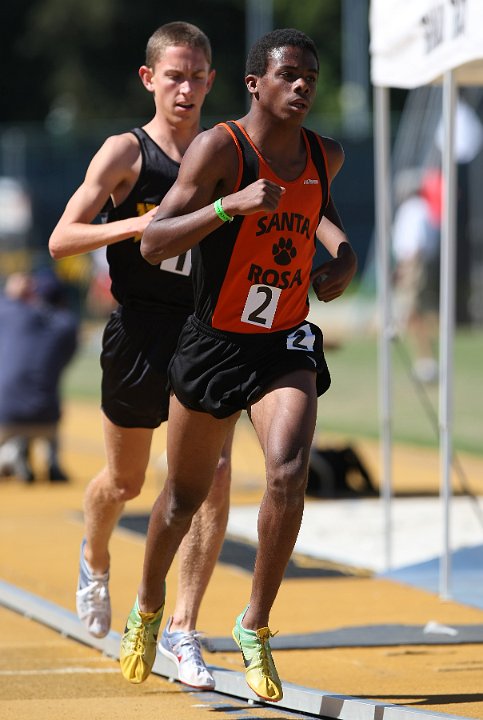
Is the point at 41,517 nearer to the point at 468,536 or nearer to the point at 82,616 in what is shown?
the point at 468,536

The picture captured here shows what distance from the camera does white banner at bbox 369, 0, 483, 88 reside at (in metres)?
7.62

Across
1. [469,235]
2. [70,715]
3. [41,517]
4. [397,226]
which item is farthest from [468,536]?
[469,235]

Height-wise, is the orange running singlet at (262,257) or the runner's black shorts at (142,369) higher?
the orange running singlet at (262,257)

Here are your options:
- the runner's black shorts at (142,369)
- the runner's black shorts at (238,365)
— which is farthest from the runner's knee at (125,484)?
the runner's black shorts at (238,365)

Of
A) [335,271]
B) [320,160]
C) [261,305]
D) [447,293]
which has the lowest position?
[447,293]

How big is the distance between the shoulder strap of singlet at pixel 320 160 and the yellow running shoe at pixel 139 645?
1.61 metres

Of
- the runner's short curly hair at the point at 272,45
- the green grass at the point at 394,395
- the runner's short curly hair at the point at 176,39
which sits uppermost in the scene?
the runner's short curly hair at the point at 176,39

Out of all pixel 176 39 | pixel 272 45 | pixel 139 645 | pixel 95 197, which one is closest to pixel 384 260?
pixel 176 39

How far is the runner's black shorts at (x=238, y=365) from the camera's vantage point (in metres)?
5.51

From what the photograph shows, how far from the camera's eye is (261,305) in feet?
18.0

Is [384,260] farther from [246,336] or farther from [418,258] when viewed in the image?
[418,258]

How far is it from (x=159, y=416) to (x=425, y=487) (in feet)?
22.9

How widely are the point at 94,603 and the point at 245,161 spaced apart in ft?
7.38

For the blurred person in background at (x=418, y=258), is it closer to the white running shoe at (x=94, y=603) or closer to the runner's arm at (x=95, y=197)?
the white running shoe at (x=94, y=603)
